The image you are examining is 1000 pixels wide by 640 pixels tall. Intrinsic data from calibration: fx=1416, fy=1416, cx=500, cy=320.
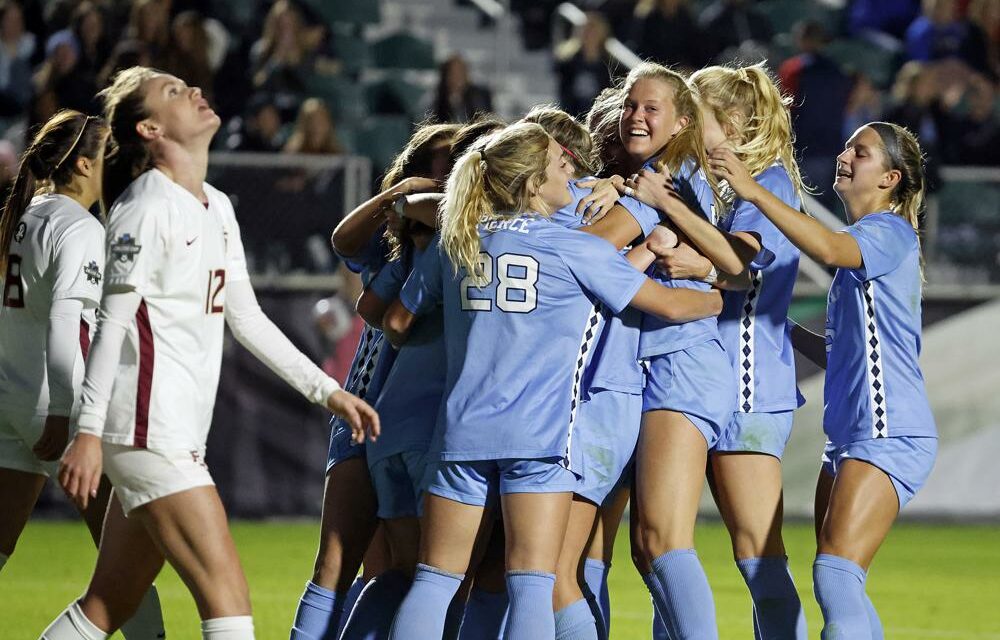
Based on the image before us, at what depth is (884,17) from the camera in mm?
14930

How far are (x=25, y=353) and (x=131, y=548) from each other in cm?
102

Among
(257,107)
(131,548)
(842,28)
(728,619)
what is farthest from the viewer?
(842,28)

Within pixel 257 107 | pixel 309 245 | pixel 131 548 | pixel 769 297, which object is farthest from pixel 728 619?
pixel 257 107

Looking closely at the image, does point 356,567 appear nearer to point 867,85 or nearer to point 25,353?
point 25,353

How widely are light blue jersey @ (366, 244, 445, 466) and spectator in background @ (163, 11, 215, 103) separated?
784cm

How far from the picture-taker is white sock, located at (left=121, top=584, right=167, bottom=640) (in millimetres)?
4660

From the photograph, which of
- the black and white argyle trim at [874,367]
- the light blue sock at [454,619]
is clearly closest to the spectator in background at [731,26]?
the black and white argyle trim at [874,367]

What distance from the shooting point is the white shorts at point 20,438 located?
462 cm

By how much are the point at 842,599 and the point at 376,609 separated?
140cm

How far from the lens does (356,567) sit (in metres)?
4.48

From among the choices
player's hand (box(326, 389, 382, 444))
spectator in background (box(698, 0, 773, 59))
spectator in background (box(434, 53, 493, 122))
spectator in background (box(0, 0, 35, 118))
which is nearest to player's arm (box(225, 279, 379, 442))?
player's hand (box(326, 389, 382, 444))

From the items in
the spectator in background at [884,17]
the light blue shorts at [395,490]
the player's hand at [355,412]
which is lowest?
the light blue shorts at [395,490]

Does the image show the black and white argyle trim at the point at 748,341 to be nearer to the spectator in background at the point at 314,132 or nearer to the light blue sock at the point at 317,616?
the light blue sock at the point at 317,616

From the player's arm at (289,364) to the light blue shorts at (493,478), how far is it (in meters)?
0.25
